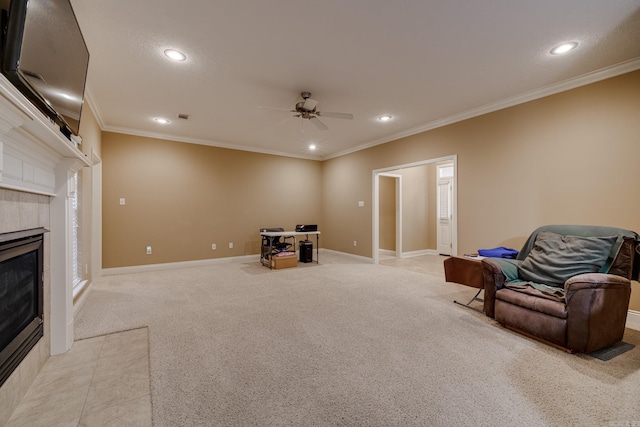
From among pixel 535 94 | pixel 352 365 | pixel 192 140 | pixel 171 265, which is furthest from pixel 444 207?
pixel 171 265

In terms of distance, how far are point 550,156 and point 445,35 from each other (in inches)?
85.5

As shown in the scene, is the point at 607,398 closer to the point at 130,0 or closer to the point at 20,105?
the point at 20,105

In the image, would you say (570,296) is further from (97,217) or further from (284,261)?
(97,217)

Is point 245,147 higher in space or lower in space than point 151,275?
higher

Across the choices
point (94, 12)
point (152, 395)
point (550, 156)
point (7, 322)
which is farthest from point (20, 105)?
point (550, 156)

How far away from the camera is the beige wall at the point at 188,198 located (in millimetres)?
4941

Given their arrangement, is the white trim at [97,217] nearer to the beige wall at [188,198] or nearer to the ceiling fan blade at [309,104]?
the beige wall at [188,198]

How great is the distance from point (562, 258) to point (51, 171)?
4.59 metres

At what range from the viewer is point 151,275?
4844 mm

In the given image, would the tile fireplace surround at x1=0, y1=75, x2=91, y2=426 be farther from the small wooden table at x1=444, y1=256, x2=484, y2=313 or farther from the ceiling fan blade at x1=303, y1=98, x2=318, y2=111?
the small wooden table at x1=444, y1=256, x2=484, y2=313

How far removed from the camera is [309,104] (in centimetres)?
343

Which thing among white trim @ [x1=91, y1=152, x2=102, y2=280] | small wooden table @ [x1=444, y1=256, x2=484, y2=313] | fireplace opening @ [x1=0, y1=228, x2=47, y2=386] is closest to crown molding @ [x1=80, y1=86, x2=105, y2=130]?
white trim @ [x1=91, y1=152, x2=102, y2=280]

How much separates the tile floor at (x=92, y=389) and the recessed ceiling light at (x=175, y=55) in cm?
273

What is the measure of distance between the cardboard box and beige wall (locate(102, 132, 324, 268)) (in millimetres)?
1212
